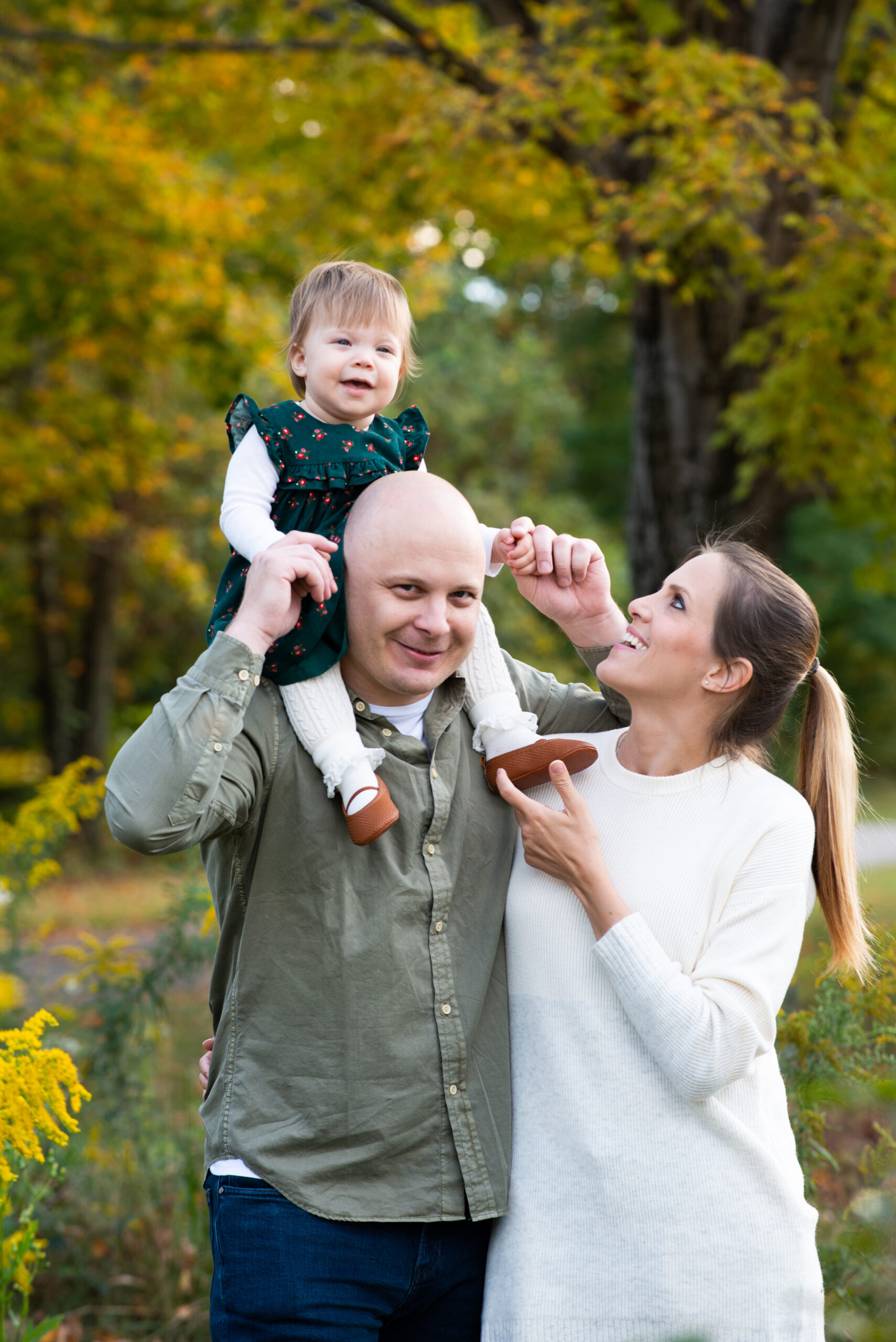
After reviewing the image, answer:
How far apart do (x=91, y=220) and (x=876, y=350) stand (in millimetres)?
4932

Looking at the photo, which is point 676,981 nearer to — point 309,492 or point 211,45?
point 309,492

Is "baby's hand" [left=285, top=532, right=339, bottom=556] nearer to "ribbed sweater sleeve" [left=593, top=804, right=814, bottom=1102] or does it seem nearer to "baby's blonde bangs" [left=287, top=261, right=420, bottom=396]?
"baby's blonde bangs" [left=287, top=261, right=420, bottom=396]

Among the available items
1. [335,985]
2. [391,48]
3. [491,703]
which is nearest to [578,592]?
[491,703]

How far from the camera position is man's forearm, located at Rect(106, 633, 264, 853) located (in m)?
1.73

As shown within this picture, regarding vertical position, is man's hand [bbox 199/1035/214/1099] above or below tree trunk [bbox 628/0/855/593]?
below

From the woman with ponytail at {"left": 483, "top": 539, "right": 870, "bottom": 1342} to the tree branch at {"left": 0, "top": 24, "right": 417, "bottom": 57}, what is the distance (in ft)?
15.9

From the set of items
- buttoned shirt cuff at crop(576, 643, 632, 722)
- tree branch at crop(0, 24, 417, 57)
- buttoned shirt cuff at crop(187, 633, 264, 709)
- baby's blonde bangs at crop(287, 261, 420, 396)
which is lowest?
A: buttoned shirt cuff at crop(576, 643, 632, 722)

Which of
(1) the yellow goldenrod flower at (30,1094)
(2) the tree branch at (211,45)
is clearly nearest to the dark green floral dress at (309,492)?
(1) the yellow goldenrod flower at (30,1094)

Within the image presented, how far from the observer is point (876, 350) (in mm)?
5137

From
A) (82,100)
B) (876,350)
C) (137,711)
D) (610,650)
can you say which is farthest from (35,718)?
(610,650)

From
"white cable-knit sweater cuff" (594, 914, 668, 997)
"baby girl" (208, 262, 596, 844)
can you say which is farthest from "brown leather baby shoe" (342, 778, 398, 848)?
"white cable-knit sweater cuff" (594, 914, 668, 997)

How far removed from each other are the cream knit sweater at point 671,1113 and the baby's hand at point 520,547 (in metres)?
0.57

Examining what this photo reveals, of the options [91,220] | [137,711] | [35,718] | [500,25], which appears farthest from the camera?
[35,718]

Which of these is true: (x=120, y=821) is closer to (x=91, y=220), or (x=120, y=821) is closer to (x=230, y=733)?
(x=230, y=733)
